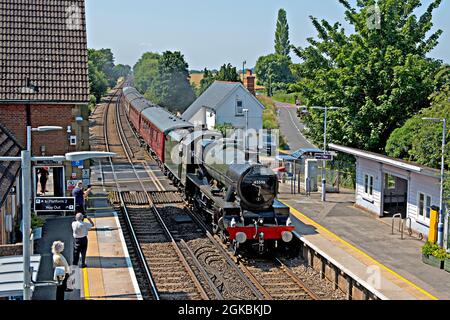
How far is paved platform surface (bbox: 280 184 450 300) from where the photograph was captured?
1254cm

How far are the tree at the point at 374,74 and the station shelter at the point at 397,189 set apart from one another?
386 cm

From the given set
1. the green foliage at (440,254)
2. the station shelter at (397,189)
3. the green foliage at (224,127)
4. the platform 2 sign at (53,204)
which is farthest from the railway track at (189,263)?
the green foliage at (224,127)

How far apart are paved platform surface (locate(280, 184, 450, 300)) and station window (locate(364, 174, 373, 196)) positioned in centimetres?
79

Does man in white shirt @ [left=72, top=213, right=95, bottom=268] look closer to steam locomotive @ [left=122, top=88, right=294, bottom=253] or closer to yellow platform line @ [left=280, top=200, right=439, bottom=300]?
steam locomotive @ [left=122, top=88, right=294, bottom=253]

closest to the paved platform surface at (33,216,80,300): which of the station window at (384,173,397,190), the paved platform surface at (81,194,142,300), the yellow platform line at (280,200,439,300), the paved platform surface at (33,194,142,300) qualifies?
the paved platform surface at (33,194,142,300)

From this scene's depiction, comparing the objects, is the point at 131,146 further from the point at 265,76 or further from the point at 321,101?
the point at 265,76

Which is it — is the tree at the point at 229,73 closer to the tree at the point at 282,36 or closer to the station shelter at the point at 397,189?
the station shelter at the point at 397,189

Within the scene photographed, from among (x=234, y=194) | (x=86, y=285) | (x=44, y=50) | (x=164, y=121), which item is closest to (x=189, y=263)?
(x=234, y=194)

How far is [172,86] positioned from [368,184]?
51.6 m

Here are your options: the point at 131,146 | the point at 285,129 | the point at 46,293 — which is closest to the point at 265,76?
the point at 285,129

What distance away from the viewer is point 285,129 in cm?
6256

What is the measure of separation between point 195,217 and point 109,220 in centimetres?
323

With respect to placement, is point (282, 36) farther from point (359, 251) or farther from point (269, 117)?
point (359, 251)

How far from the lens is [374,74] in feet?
85.0
